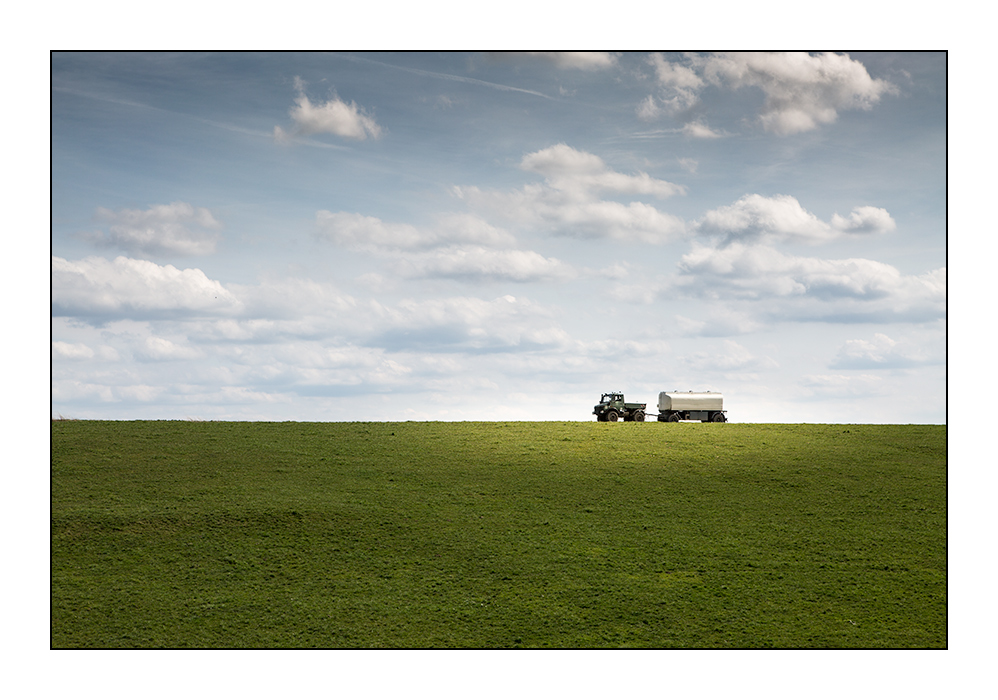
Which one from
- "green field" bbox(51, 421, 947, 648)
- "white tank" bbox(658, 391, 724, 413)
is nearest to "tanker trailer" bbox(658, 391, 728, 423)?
"white tank" bbox(658, 391, 724, 413)

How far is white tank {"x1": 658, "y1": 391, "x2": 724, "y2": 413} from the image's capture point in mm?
21953

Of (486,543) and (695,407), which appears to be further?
(695,407)

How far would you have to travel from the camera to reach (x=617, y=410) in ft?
73.2

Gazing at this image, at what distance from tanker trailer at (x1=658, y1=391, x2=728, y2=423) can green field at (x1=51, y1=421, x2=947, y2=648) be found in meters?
4.32

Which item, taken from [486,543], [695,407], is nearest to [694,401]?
[695,407]

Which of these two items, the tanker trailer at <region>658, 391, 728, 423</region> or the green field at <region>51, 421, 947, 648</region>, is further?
the tanker trailer at <region>658, 391, 728, 423</region>

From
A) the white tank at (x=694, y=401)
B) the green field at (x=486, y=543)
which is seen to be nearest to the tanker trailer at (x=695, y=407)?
the white tank at (x=694, y=401)

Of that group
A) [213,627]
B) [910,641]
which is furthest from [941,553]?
[213,627]

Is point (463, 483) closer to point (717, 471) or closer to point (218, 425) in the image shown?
point (717, 471)

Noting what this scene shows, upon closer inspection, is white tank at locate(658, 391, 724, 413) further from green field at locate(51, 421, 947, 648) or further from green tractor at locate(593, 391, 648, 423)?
green field at locate(51, 421, 947, 648)

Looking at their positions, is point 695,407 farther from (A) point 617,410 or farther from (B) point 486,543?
(B) point 486,543

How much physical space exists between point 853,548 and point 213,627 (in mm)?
9648

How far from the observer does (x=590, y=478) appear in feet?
48.0

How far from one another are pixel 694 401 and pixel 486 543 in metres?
12.7
